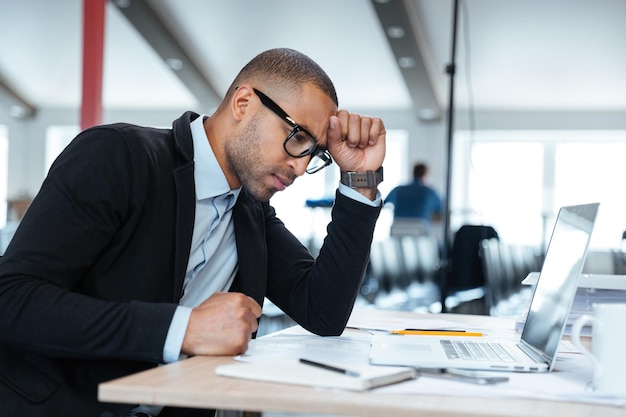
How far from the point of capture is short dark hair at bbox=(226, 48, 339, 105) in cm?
155

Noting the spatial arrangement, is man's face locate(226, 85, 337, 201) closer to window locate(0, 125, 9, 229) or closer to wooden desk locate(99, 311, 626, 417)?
wooden desk locate(99, 311, 626, 417)

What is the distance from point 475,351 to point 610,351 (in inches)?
12.1

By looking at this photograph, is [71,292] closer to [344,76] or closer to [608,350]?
[608,350]

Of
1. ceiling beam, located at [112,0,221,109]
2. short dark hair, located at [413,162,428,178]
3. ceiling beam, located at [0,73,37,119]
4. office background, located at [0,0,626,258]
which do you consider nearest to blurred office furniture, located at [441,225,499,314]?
short dark hair, located at [413,162,428,178]

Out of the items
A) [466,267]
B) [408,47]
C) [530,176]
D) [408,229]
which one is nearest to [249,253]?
[466,267]

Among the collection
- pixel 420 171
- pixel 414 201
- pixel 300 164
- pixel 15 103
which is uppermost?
pixel 15 103

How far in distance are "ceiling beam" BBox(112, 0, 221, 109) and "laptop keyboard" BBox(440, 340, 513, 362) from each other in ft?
30.0

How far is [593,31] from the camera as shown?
8.98m

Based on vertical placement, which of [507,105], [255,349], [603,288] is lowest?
[255,349]

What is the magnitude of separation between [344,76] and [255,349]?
388 inches

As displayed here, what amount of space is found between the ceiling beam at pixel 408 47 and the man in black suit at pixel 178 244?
7.43m

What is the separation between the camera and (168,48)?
10.6 metres

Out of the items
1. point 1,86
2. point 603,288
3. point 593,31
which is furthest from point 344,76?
point 603,288

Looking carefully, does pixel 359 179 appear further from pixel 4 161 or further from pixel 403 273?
pixel 4 161
